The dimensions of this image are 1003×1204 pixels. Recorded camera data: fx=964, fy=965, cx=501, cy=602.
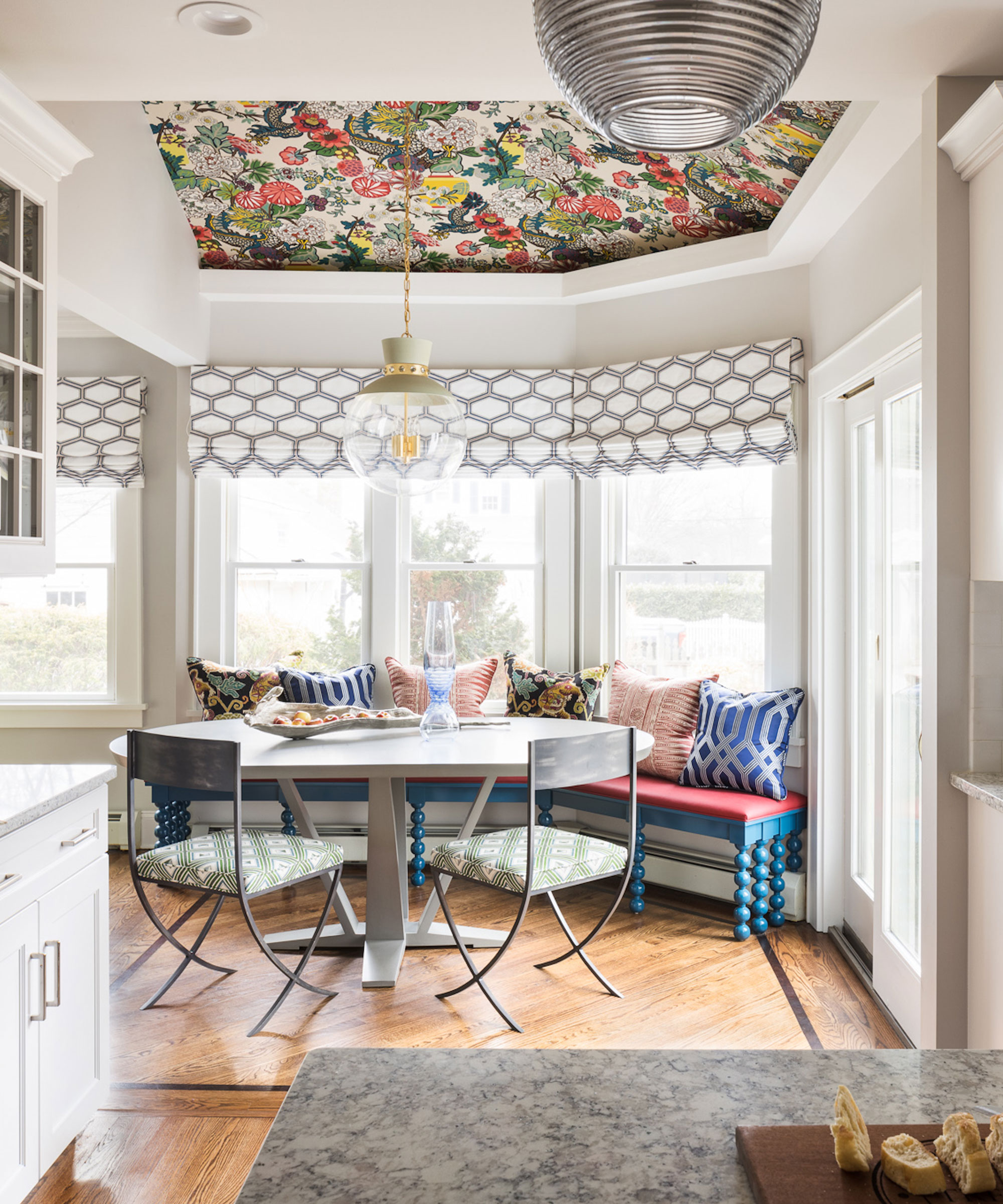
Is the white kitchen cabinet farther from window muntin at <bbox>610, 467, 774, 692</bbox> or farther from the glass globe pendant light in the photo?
window muntin at <bbox>610, 467, 774, 692</bbox>

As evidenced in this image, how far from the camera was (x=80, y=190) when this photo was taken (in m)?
3.18

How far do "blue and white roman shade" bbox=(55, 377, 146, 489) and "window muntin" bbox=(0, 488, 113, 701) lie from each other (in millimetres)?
164

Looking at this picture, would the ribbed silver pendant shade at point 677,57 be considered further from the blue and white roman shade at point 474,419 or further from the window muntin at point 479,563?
the window muntin at point 479,563

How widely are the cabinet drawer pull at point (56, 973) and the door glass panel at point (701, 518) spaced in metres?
2.90

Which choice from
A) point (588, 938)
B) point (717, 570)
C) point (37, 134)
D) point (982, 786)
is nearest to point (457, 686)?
point (717, 570)

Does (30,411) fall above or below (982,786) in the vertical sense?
above

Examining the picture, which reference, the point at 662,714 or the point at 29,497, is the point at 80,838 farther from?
the point at 662,714

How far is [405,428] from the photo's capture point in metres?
3.10

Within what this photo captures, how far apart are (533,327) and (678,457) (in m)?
0.95

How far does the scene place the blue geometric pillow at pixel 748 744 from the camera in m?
3.66

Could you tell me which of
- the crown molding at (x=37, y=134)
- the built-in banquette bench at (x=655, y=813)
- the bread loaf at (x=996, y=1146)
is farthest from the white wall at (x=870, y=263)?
the bread loaf at (x=996, y=1146)

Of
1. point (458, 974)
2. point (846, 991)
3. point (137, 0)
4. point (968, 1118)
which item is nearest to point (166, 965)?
point (458, 974)

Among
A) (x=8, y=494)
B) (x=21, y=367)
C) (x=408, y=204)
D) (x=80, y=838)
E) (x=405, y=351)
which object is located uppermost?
(x=408, y=204)

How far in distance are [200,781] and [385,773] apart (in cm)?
52
